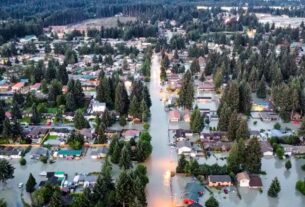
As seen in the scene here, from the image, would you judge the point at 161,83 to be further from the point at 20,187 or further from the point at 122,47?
the point at 20,187

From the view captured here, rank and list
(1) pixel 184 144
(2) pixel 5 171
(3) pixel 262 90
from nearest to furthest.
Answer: (2) pixel 5 171 < (1) pixel 184 144 < (3) pixel 262 90

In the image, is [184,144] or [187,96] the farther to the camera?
[187,96]

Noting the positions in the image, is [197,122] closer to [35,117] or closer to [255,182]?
[255,182]

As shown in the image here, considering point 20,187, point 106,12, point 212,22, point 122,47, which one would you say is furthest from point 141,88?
point 106,12

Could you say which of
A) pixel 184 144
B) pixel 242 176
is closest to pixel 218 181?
pixel 242 176

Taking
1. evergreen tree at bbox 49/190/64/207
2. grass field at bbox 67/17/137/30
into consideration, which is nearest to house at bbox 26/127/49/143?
evergreen tree at bbox 49/190/64/207

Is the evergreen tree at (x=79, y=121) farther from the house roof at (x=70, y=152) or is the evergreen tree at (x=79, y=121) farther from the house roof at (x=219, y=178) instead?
the house roof at (x=219, y=178)

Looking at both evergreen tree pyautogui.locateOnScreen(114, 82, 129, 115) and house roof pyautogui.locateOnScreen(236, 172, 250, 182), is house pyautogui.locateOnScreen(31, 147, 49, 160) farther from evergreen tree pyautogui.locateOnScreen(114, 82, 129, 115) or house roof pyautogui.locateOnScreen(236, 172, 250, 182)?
house roof pyautogui.locateOnScreen(236, 172, 250, 182)

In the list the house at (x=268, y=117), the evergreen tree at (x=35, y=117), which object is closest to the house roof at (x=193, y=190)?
the house at (x=268, y=117)
